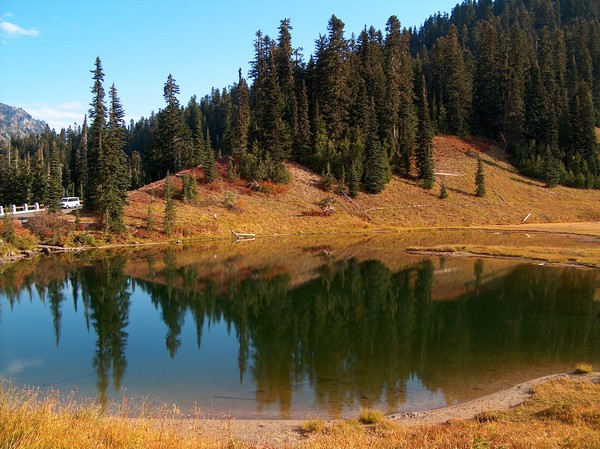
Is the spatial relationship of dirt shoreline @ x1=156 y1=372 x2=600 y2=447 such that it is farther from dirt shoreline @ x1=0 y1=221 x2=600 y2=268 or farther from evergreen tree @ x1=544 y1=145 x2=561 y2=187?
evergreen tree @ x1=544 y1=145 x2=561 y2=187

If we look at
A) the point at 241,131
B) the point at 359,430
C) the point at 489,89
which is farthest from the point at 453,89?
the point at 359,430

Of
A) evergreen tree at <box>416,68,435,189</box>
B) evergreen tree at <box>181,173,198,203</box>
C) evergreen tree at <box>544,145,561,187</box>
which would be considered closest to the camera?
evergreen tree at <box>181,173,198,203</box>

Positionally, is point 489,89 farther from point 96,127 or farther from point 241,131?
point 96,127

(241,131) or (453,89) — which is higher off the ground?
(453,89)

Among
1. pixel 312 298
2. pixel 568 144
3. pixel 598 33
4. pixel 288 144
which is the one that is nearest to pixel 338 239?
pixel 288 144

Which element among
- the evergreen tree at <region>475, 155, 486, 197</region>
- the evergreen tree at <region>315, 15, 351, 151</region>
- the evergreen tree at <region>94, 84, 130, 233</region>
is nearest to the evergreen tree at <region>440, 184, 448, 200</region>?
the evergreen tree at <region>475, 155, 486, 197</region>

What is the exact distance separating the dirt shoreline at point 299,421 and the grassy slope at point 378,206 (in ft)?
168

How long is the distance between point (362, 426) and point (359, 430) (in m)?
0.50

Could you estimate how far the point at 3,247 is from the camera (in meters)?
46.7

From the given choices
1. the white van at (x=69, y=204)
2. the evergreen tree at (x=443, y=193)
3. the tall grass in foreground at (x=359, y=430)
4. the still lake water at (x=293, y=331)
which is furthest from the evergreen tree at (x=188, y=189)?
the tall grass in foreground at (x=359, y=430)

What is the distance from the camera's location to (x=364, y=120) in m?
87.2

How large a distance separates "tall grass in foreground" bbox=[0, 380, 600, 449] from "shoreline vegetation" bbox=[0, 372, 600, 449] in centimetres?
2

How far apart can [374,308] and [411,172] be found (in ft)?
205

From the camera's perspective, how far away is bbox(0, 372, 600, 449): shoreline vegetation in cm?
779
